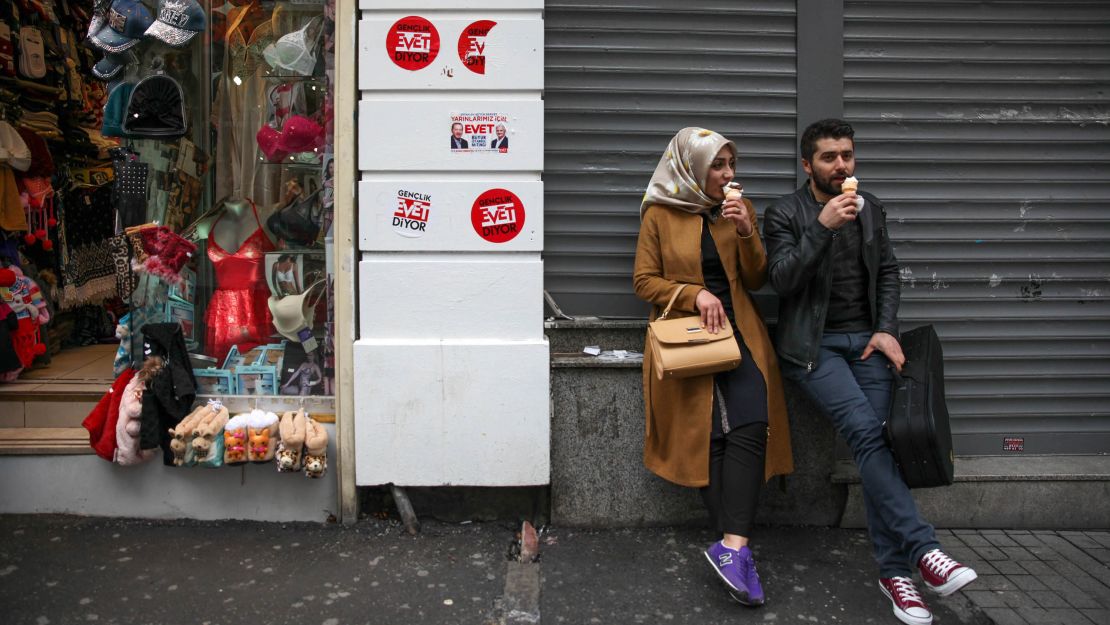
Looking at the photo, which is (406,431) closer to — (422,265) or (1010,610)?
(422,265)

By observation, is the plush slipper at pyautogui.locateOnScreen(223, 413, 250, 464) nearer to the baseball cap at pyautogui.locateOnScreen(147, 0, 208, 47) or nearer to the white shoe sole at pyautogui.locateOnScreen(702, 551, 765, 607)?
the baseball cap at pyautogui.locateOnScreen(147, 0, 208, 47)

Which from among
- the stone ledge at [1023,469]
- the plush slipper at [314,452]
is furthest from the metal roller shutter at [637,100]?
the stone ledge at [1023,469]

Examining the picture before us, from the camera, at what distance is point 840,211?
→ 10.2 feet

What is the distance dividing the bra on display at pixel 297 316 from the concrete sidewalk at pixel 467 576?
3.17 ft

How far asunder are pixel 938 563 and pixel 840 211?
1398 mm

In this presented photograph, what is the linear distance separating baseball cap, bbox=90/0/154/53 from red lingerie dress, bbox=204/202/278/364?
3.20ft

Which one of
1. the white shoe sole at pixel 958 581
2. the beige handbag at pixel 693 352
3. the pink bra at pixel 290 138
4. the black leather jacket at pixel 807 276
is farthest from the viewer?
the pink bra at pixel 290 138

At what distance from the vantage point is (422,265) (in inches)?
148

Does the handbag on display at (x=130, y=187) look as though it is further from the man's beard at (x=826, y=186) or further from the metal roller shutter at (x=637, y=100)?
the man's beard at (x=826, y=186)

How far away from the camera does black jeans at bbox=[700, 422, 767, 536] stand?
328cm

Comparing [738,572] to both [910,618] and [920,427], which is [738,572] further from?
[920,427]

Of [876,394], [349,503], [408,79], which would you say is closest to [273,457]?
[349,503]

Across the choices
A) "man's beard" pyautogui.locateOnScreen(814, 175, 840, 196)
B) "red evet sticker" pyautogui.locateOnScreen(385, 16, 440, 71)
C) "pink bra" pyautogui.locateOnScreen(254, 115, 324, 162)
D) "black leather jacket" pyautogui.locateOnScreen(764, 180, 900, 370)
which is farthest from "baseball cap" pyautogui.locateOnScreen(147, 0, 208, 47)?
"man's beard" pyautogui.locateOnScreen(814, 175, 840, 196)

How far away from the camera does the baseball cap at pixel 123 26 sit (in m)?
3.95
